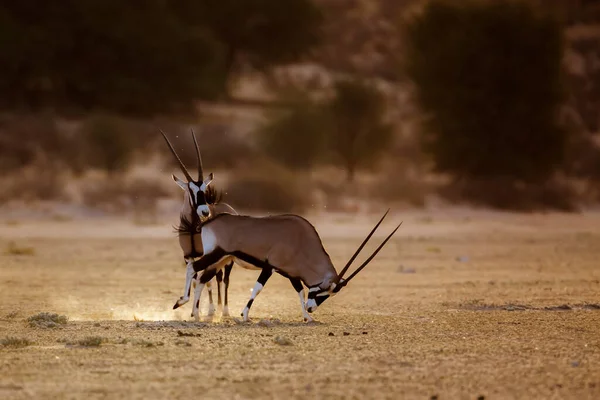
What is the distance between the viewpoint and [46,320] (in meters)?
14.7

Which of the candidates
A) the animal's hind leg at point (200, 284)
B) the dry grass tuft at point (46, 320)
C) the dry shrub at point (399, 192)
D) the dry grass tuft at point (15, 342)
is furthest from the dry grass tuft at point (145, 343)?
the dry shrub at point (399, 192)

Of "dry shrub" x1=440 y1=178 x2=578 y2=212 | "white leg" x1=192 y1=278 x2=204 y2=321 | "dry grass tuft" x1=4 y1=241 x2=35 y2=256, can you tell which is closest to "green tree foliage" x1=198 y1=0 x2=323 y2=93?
"dry shrub" x1=440 y1=178 x2=578 y2=212

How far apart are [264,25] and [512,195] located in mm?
23002

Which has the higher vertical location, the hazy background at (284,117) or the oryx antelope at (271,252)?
the hazy background at (284,117)

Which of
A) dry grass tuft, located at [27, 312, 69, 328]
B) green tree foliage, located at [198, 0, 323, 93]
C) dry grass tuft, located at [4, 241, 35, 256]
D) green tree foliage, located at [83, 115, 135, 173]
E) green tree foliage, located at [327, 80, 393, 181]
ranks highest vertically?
green tree foliage, located at [198, 0, 323, 93]

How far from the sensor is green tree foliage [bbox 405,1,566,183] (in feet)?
158

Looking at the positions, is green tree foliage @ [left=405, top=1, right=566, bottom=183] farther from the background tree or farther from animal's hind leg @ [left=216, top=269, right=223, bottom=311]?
animal's hind leg @ [left=216, top=269, right=223, bottom=311]

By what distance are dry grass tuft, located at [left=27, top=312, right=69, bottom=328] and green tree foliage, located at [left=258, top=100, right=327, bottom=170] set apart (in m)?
31.7

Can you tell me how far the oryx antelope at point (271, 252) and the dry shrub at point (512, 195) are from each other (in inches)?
1158

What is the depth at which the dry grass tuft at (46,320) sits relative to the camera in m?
14.5

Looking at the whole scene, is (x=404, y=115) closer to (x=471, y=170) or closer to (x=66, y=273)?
(x=471, y=170)

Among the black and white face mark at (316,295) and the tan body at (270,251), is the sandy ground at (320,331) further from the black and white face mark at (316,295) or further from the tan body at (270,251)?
the tan body at (270,251)

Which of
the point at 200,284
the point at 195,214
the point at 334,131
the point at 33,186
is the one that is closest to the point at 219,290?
the point at 195,214

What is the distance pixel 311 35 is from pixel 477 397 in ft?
182
